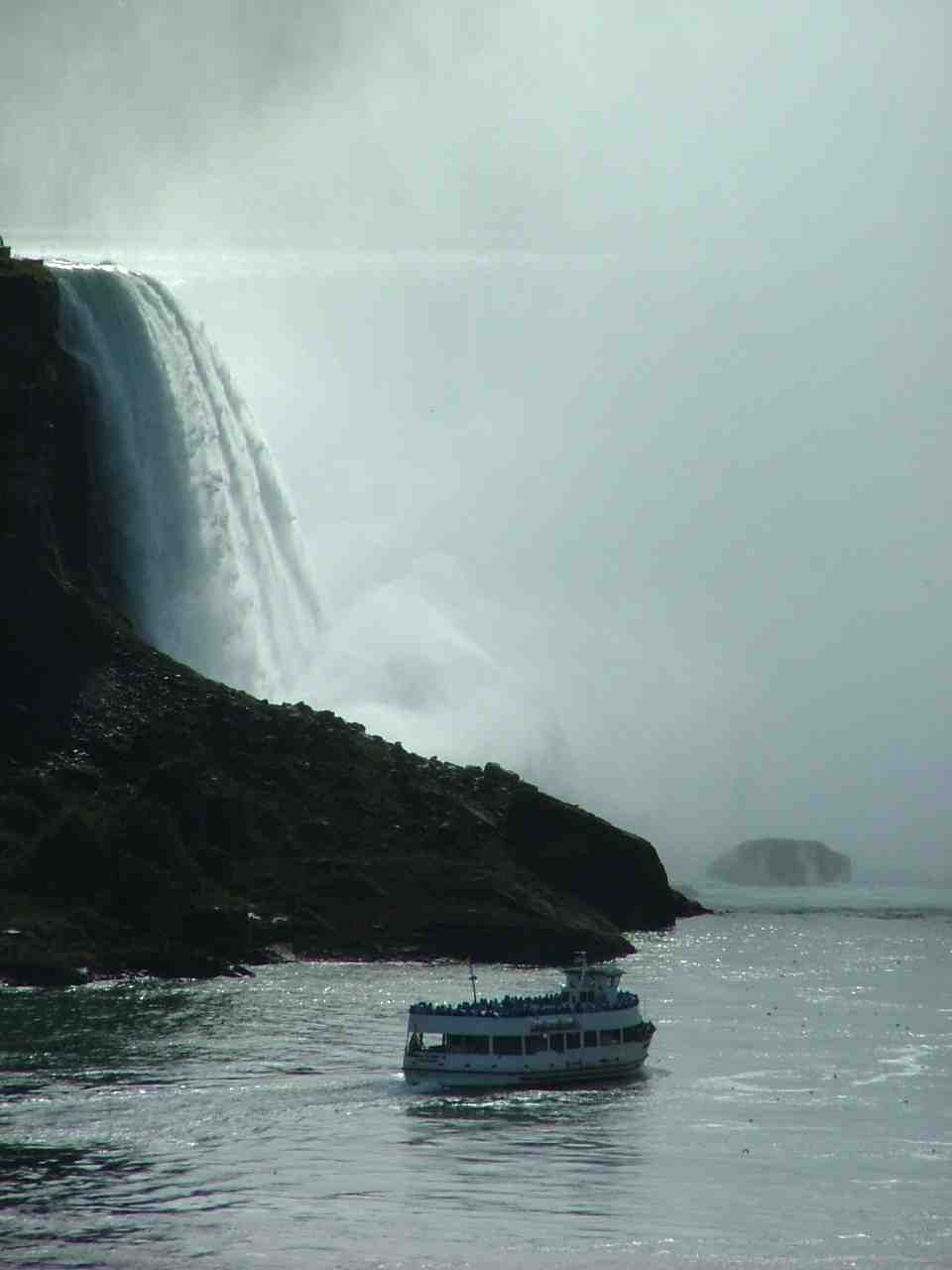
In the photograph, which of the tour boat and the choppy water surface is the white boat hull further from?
the choppy water surface

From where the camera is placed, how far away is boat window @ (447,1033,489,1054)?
470 ft

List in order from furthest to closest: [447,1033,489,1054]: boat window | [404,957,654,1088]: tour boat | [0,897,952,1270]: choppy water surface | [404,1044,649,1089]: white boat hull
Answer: [447,1033,489,1054]: boat window, [404,957,654,1088]: tour boat, [404,1044,649,1089]: white boat hull, [0,897,952,1270]: choppy water surface

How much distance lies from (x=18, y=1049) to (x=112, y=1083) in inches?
588

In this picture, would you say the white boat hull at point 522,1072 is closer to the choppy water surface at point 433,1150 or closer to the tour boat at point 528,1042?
the tour boat at point 528,1042

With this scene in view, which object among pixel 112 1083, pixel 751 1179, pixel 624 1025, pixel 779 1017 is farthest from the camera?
pixel 779 1017

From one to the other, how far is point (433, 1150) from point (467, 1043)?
23473mm

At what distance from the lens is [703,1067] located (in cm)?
15150

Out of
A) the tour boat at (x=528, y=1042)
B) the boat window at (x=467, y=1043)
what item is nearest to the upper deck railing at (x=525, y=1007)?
the tour boat at (x=528, y=1042)

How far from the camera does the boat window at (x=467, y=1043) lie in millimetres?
143250

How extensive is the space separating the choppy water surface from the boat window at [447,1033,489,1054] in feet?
12.8

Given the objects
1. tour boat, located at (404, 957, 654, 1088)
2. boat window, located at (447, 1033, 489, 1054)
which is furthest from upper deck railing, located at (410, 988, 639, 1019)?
boat window, located at (447, 1033, 489, 1054)

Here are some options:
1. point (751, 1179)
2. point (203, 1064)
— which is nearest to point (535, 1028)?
point (203, 1064)

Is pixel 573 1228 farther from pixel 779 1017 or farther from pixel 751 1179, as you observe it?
pixel 779 1017

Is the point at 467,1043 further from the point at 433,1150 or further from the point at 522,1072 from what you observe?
the point at 433,1150
